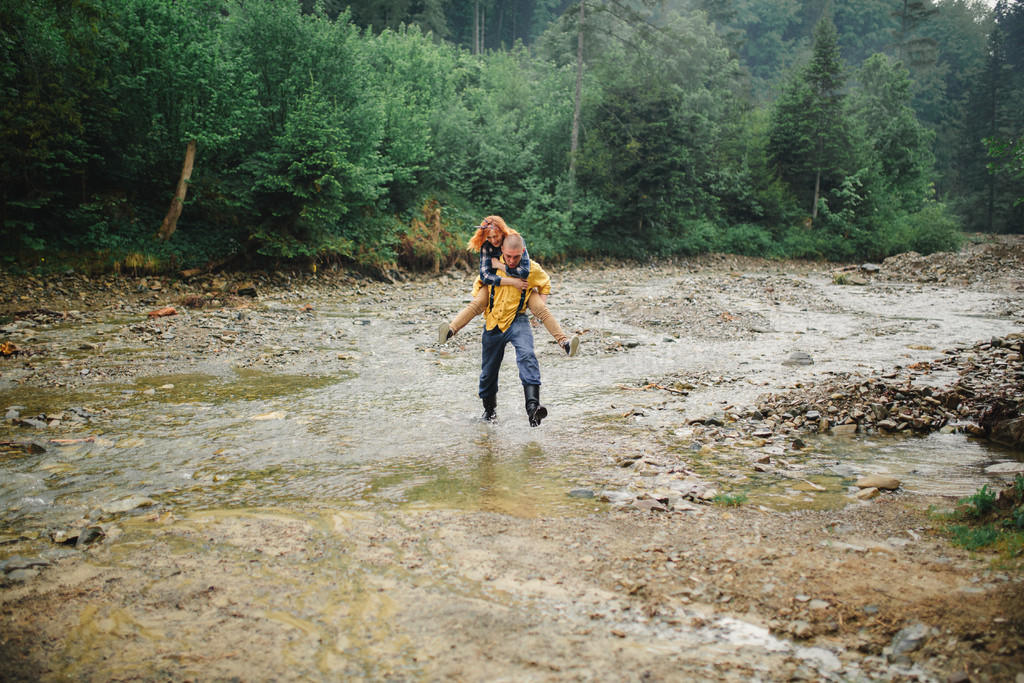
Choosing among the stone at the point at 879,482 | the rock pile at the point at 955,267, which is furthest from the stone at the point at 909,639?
the rock pile at the point at 955,267

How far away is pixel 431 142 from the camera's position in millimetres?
28656

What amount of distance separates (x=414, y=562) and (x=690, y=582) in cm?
162

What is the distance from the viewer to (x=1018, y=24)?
74.1 metres

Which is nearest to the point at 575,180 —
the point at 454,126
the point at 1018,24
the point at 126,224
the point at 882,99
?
the point at 454,126

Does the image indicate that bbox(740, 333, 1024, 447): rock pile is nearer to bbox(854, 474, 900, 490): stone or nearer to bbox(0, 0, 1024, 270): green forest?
bbox(854, 474, 900, 490): stone

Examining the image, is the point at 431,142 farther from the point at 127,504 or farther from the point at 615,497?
the point at 615,497

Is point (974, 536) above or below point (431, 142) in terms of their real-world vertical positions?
below

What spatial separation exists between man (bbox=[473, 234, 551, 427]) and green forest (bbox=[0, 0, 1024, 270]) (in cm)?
632

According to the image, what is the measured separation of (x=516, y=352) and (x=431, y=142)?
78.6 ft

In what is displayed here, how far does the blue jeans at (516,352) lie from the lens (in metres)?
6.84

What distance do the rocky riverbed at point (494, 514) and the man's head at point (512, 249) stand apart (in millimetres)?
1931

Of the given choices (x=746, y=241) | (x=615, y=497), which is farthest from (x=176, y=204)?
(x=746, y=241)

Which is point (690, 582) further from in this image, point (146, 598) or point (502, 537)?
point (146, 598)

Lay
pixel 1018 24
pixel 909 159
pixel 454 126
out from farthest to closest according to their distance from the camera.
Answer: pixel 1018 24 < pixel 909 159 < pixel 454 126
